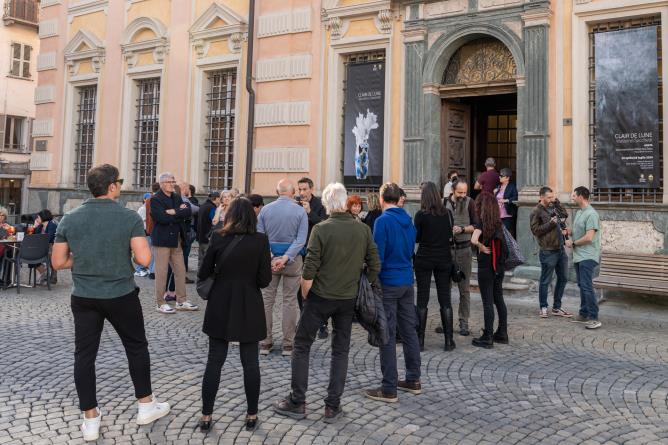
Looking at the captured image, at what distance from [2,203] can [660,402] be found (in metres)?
30.2

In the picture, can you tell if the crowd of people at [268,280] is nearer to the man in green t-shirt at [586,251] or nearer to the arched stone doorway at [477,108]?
the man in green t-shirt at [586,251]

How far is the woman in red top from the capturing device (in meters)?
6.39

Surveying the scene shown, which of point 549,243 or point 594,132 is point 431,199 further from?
point 594,132

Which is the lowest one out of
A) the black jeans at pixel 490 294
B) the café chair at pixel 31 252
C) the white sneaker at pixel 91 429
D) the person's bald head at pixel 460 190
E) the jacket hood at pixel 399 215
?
the white sneaker at pixel 91 429

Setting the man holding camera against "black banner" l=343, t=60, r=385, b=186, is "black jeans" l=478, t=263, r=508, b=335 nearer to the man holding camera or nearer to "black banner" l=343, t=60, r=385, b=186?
the man holding camera

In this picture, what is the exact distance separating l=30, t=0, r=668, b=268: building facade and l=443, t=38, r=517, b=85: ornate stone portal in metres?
0.03

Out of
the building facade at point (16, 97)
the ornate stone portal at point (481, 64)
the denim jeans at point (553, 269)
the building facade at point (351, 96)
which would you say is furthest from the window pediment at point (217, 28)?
the building facade at point (16, 97)

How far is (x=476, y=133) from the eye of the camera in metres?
12.8

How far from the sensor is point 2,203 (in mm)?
28250

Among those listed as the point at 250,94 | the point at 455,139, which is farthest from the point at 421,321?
the point at 250,94

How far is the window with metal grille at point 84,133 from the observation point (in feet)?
55.6

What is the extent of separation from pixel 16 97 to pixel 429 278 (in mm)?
28875

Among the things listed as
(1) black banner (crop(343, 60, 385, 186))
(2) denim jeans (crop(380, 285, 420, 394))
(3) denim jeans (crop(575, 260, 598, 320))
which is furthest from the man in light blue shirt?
(1) black banner (crop(343, 60, 385, 186))

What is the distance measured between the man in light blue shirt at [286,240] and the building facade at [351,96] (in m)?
5.30
